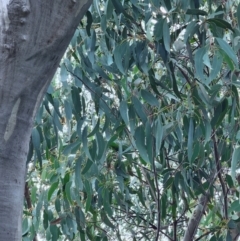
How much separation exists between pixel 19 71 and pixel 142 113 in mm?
705

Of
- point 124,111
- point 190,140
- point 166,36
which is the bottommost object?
point 190,140

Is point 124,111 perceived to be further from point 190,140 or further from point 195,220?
point 195,220

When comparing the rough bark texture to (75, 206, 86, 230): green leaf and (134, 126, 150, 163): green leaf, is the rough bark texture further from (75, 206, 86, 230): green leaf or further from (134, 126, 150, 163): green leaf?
(75, 206, 86, 230): green leaf

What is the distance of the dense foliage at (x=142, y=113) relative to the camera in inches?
59.4

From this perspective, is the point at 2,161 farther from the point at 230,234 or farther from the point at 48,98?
the point at 230,234

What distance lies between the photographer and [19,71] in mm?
882

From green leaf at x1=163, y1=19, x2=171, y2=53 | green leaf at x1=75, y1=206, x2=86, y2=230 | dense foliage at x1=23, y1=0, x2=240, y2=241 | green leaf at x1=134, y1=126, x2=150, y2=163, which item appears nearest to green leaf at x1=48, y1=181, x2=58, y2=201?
dense foliage at x1=23, y1=0, x2=240, y2=241

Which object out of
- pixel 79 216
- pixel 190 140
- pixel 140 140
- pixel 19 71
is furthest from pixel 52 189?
pixel 19 71

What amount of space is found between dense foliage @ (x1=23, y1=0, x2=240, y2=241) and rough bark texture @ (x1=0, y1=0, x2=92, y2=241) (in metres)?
0.54

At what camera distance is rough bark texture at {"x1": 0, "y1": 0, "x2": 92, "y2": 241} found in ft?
2.85

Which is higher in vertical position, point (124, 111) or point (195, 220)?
point (124, 111)

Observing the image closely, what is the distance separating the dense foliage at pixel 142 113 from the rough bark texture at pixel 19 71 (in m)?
0.54

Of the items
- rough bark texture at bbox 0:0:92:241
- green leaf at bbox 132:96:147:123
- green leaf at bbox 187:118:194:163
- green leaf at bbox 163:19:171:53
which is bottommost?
rough bark texture at bbox 0:0:92:241

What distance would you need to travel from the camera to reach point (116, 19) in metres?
1.57
